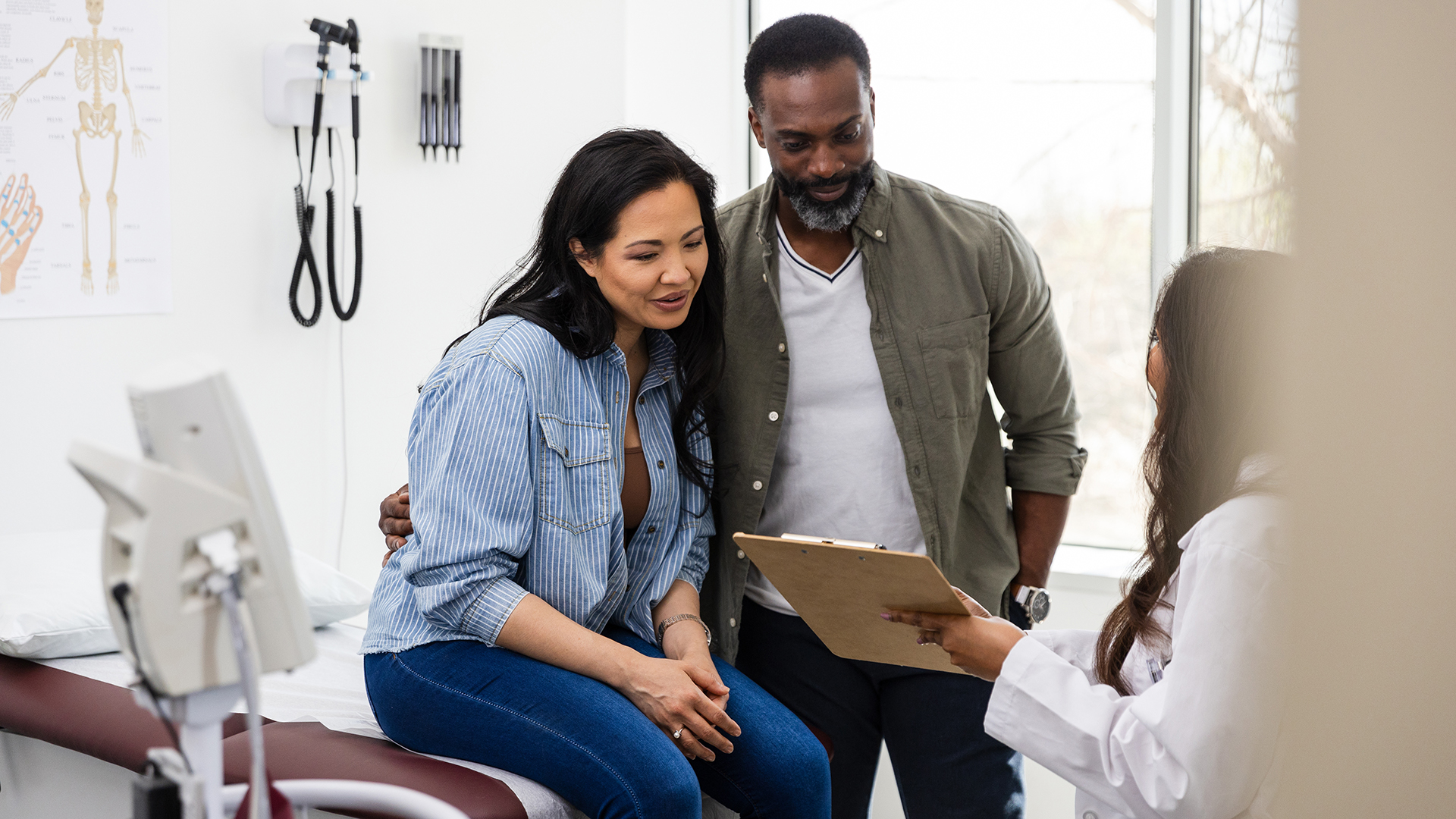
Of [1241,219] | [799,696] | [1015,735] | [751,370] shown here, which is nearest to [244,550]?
[1241,219]

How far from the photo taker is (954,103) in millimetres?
2996

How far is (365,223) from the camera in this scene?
8.91 feet

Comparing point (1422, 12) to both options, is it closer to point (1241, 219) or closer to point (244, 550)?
point (1241, 219)

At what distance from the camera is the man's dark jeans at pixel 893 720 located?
5.95 ft

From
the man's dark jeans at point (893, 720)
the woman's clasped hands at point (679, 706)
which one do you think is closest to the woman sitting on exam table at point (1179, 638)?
the woman's clasped hands at point (679, 706)

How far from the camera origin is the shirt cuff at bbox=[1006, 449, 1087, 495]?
1.97 m

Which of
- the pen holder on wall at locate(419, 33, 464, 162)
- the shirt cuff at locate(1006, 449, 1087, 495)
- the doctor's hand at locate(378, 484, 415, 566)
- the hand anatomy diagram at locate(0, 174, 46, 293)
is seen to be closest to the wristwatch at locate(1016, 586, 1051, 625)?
the shirt cuff at locate(1006, 449, 1087, 495)

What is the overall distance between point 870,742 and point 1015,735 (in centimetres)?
70

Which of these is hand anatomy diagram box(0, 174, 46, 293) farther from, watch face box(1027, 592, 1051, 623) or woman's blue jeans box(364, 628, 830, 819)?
watch face box(1027, 592, 1051, 623)

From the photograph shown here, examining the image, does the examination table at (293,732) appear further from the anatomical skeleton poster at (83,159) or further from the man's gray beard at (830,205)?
the man's gray beard at (830,205)

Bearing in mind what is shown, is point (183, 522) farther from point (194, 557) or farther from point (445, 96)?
point (445, 96)

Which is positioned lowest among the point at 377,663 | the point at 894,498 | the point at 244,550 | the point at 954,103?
the point at 377,663

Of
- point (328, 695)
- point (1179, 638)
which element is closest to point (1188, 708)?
point (1179, 638)

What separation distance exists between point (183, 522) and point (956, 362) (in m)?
1.37
